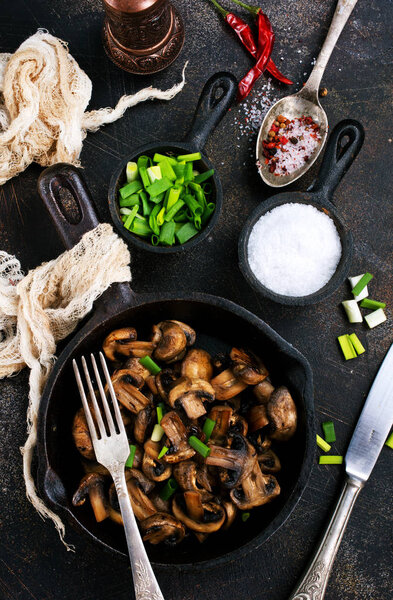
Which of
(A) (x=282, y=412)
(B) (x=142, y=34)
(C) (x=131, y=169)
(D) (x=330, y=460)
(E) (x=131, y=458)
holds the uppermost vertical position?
(B) (x=142, y=34)

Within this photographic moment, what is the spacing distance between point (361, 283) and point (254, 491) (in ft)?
3.39

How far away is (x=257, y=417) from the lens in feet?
6.66

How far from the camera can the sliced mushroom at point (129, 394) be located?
2.00m

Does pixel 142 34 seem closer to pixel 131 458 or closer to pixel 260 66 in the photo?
pixel 260 66

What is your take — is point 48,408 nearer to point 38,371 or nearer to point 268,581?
point 38,371

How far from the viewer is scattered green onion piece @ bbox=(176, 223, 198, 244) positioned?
2246 millimetres

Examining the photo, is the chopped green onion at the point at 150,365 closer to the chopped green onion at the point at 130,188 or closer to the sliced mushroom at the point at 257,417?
the sliced mushroom at the point at 257,417

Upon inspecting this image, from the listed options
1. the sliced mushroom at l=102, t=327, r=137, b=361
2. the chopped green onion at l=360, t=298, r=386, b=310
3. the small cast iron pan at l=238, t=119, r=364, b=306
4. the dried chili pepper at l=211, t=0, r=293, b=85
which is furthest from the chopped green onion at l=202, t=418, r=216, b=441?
the dried chili pepper at l=211, t=0, r=293, b=85

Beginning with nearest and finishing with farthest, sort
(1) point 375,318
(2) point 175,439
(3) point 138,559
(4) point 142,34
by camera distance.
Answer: (3) point 138,559 → (2) point 175,439 → (4) point 142,34 → (1) point 375,318

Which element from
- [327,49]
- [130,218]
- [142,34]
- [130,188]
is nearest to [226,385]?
[130,218]

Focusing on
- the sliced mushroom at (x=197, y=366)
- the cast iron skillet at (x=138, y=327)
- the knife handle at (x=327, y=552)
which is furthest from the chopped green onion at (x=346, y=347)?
the sliced mushroom at (x=197, y=366)

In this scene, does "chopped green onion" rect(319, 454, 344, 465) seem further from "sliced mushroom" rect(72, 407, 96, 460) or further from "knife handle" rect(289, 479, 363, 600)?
"sliced mushroom" rect(72, 407, 96, 460)

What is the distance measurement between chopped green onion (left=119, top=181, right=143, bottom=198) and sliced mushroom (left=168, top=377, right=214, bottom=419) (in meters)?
0.83

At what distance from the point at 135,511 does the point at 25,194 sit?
57.7 inches
